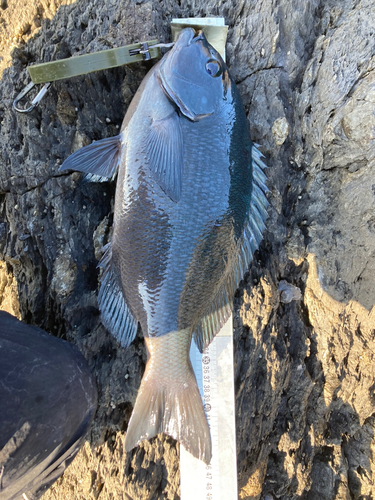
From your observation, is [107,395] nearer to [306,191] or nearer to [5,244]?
[5,244]

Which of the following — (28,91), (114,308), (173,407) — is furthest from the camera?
(28,91)

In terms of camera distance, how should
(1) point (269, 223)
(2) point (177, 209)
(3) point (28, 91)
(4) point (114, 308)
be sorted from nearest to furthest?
(2) point (177, 209) → (4) point (114, 308) → (3) point (28, 91) → (1) point (269, 223)

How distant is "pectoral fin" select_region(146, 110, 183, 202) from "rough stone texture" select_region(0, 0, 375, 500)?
63cm

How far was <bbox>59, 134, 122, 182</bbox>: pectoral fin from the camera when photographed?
6.43ft

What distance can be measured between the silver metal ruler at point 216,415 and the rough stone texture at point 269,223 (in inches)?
3.5

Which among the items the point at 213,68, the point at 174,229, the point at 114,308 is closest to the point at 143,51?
the point at 213,68

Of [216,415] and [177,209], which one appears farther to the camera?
[216,415]

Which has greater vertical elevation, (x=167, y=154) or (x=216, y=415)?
(x=167, y=154)

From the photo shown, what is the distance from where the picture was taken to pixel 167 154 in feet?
5.84

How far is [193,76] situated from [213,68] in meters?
0.15

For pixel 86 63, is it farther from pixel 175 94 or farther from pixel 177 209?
pixel 177 209

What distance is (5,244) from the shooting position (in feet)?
7.54

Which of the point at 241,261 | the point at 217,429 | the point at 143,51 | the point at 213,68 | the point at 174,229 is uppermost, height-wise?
the point at 143,51

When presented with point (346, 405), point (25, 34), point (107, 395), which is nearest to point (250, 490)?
point (346, 405)
